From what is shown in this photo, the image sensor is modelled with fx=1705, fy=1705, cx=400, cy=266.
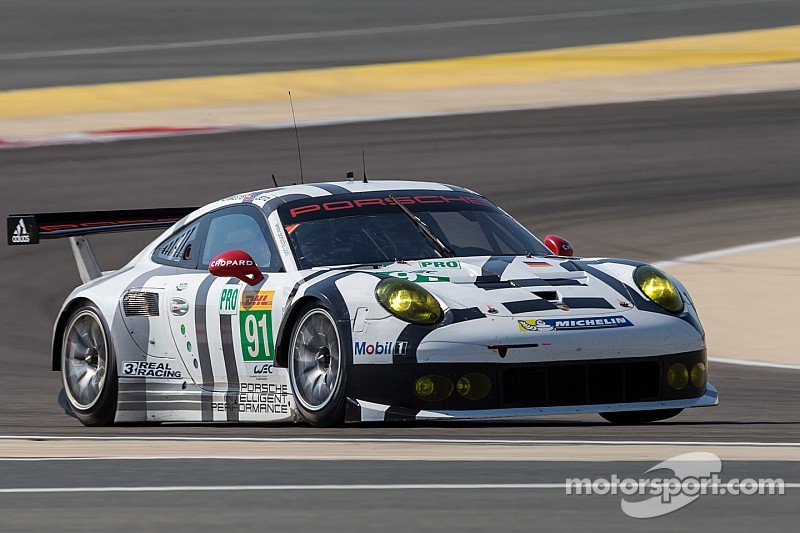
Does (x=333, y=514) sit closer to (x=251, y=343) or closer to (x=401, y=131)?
(x=251, y=343)

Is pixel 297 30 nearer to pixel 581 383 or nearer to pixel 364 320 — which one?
pixel 364 320

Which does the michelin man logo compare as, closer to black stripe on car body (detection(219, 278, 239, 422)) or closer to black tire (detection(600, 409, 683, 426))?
black tire (detection(600, 409, 683, 426))

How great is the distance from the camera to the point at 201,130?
20438 millimetres

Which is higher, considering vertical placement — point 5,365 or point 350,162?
point 350,162

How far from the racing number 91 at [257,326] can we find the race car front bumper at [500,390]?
2.42 feet

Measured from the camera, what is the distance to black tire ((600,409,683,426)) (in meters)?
7.81

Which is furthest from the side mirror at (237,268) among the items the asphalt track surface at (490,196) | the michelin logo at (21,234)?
the michelin logo at (21,234)

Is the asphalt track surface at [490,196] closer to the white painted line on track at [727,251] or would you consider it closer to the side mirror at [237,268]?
the white painted line on track at [727,251]

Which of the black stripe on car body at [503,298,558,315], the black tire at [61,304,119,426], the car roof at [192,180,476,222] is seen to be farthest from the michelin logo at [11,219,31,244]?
the black stripe on car body at [503,298,558,315]

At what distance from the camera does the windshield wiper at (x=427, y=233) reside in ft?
26.6

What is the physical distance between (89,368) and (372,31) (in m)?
21.9

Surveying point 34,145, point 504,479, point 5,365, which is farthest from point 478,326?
point 34,145

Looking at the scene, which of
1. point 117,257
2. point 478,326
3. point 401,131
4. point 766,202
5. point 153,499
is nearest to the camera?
point 153,499

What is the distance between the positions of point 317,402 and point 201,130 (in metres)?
13.4
